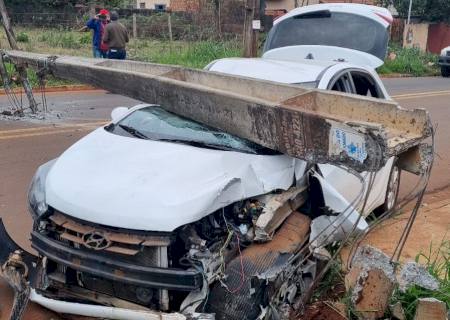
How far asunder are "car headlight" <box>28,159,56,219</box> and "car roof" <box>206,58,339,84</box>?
204 centimetres

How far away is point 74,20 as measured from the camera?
1197 inches

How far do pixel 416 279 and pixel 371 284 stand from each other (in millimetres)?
421

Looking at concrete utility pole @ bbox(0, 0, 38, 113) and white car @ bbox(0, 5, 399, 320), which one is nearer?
white car @ bbox(0, 5, 399, 320)

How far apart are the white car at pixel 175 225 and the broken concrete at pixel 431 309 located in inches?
30.2

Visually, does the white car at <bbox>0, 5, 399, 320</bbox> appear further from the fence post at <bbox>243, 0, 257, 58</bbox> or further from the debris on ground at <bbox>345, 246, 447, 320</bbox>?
the fence post at <bbox>243, 0, 257, 58</bbox>

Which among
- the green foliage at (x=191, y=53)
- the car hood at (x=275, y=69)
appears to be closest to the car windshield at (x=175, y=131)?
the car hood at (x=275, y=69)

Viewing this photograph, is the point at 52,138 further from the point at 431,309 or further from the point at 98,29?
the point at 98,29

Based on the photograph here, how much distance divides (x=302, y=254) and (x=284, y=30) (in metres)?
4.53

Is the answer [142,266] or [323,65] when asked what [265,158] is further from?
[323,65]

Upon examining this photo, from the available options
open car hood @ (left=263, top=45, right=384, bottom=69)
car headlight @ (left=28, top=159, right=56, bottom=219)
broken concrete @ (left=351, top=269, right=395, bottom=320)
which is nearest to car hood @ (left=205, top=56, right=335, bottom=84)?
open car hood @ (left=263, top=45, right=384, bottom=69)

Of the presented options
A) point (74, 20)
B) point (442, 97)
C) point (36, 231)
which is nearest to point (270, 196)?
point (36, 231)

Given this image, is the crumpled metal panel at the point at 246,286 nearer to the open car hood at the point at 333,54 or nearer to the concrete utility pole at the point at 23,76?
the open car hood at the point at 333,54

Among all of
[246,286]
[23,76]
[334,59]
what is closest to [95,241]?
[246,286]

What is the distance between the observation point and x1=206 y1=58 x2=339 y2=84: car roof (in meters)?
5.38
